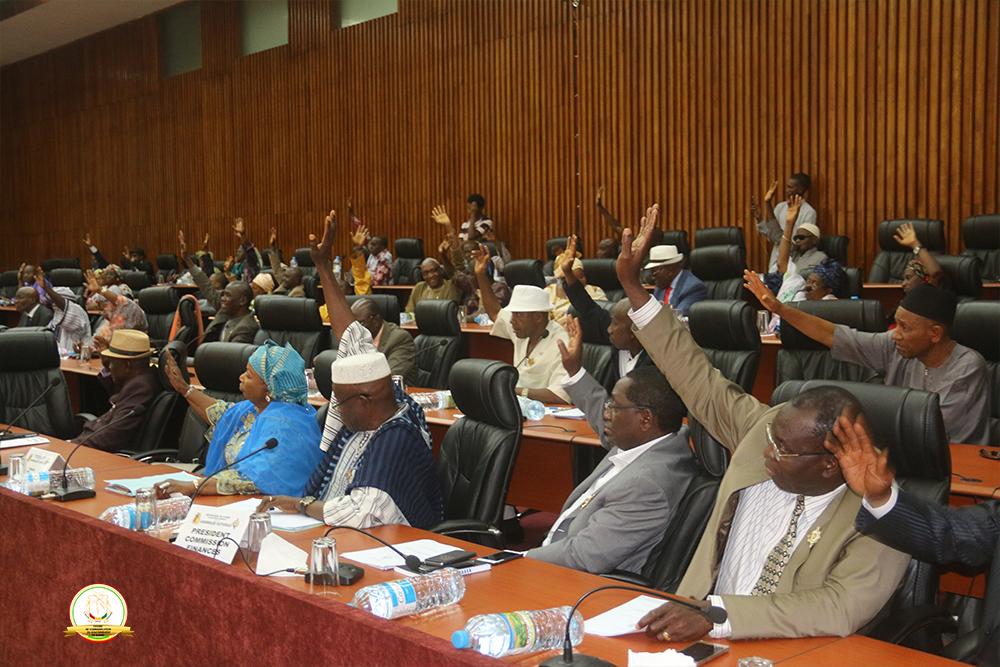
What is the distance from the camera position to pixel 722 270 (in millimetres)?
8758

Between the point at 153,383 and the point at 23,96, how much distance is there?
1858cm

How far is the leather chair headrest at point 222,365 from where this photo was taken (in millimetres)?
5340

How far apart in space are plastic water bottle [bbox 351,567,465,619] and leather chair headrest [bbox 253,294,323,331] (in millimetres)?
4964

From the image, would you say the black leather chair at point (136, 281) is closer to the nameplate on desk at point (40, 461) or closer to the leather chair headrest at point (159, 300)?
the leather chair headrest at point (159, 300)

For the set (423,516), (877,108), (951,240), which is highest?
(877,108)

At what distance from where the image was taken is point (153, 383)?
5.83 meters

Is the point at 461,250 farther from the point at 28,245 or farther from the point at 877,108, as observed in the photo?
the point at 28,245

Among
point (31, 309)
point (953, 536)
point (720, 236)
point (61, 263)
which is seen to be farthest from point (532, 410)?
point (61, 263)

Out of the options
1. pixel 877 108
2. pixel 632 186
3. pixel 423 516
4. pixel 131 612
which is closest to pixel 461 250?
pixel 632 186

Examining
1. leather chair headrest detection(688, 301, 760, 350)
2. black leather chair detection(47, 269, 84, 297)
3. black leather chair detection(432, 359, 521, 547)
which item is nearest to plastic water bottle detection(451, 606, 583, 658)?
black leather chair detection(432, 359, 521, 547)

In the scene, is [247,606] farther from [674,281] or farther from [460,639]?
[674,281]

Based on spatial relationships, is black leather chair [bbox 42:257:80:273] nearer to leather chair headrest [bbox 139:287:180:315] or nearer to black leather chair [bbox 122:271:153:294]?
black leather chair [bbox 122:271:153:294]

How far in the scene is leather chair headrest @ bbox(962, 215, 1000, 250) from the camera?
8.67m

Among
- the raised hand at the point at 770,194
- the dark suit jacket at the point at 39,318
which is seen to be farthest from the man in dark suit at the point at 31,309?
the raised hand at the point at 770,194
